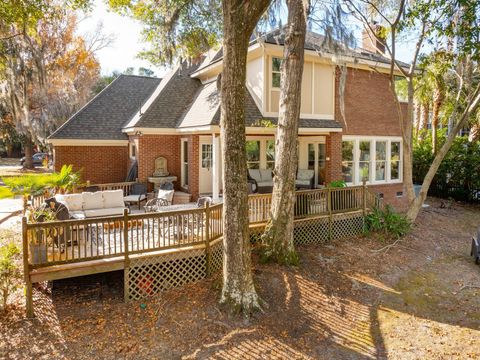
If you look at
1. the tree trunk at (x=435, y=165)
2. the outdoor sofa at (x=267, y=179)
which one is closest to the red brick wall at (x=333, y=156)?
the outdoor sofa at (x=267, y=179)

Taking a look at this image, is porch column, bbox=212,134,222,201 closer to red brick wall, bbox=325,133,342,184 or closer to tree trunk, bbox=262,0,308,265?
tree trunk, bbox=262,0,308,265

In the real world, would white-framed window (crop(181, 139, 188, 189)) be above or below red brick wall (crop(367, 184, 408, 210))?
above

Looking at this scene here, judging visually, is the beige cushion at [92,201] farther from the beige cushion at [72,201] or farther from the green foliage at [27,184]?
the green foliage at [27,184]

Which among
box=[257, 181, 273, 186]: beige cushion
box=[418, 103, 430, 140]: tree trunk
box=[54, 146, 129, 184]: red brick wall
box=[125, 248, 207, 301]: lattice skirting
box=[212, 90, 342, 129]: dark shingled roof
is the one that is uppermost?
box=[418, 103, 430, 140]: tree trunk

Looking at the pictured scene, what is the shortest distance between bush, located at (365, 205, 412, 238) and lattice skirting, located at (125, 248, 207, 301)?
7.05 m

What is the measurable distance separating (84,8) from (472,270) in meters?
13.8

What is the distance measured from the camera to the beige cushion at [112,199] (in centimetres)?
1056

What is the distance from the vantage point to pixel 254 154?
14.8m

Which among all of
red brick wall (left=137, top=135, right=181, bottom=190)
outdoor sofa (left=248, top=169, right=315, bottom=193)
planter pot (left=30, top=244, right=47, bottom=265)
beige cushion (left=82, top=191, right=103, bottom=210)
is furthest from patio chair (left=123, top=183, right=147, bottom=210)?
planter pot (left=30, top=244, right=47, bottom=265)

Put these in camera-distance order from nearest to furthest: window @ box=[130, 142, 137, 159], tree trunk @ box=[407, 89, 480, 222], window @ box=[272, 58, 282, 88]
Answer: tree trunk @ box=[407, 89, 480, 222] < window @ box=[272, 58, 282, 88] < window @ box=[130, 142, 137, 159]

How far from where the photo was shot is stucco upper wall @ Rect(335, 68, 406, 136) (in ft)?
48.3

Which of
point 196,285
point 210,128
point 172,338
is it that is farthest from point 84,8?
point 172,338

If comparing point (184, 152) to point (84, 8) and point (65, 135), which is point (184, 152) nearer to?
point (65, 135)

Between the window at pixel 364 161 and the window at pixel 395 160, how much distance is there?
5.14ft
